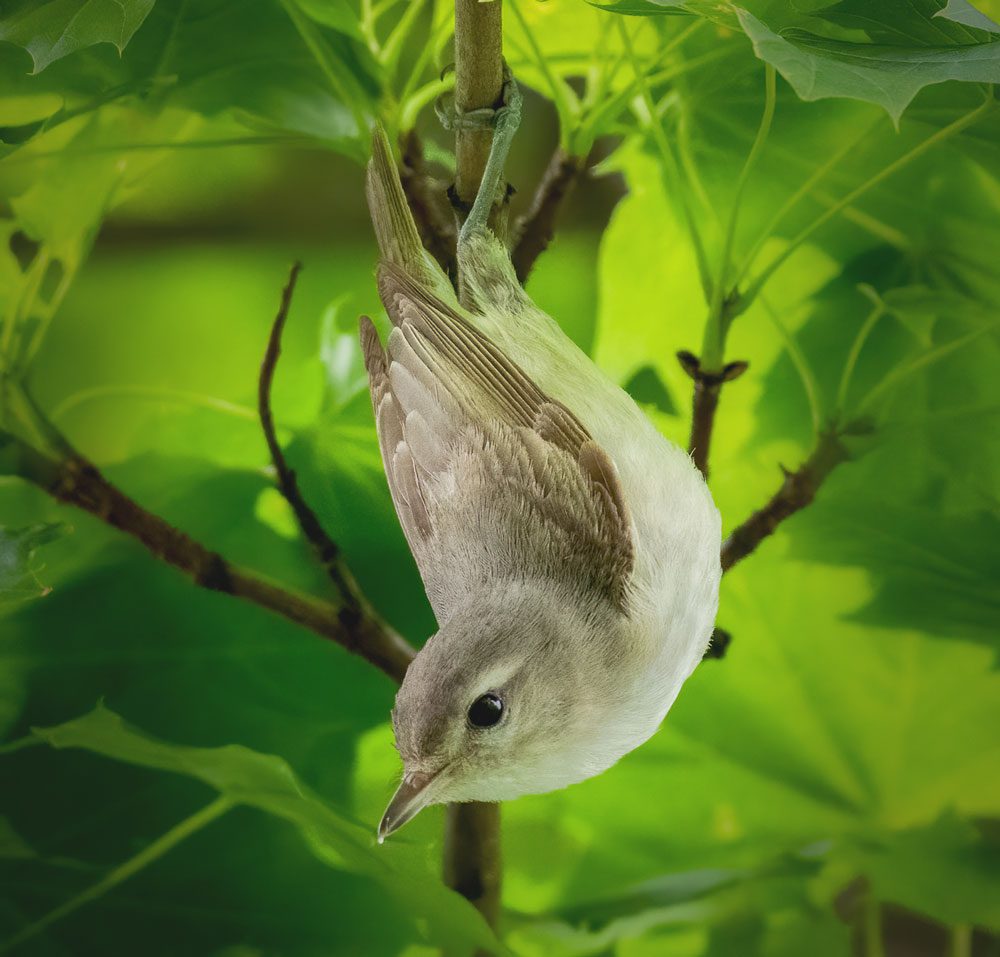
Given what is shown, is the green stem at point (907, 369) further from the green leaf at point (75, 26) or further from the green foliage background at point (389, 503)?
the green leaf at point (75, 26)

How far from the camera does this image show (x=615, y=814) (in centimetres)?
74

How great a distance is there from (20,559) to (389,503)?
8.2 inches

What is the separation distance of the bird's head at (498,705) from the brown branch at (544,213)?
0.17m

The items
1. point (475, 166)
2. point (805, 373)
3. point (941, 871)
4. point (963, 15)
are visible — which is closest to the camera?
point (963, 15)

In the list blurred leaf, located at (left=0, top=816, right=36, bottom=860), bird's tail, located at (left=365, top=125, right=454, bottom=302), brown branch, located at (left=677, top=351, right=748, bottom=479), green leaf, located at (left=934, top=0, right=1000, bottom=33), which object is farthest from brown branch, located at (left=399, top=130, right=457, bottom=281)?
blurred leaf, located at (left=0, top=816, right=36, bottom=860)

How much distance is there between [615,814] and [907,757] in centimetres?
21

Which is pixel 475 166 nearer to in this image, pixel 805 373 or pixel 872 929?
pixel 805 373

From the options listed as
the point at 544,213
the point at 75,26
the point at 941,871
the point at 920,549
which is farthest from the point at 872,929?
the point at 75,26

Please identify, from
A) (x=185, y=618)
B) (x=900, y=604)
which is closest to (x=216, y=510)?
(x=185, y=618)

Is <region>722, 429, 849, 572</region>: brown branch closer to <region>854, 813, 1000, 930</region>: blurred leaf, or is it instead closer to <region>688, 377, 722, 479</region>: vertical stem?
<region>688, 377, 722, 479</region>: vertical stem

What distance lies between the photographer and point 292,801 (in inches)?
20.6

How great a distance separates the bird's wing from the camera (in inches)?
19.3

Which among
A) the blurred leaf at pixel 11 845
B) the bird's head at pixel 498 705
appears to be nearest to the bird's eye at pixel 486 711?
the bird's head at pixel 498 705

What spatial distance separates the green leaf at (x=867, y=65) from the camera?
0.35m
